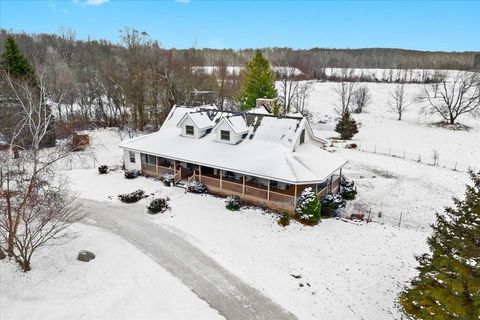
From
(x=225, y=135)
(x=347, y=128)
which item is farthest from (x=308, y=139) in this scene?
(x=347, y=128)

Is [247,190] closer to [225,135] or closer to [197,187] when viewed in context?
[197,187]

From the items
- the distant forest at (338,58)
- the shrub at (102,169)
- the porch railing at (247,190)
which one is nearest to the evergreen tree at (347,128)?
the porch railing at (247,190)

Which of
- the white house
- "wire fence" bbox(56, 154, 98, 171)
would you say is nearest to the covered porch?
the white house

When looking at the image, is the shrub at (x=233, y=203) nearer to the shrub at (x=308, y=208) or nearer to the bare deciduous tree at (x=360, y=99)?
the shrub at (x=308, y=208)


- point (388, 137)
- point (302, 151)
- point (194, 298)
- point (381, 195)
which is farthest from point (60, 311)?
point (388, 137)

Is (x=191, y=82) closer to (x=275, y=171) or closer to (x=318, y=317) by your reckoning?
(x=275, y=171)

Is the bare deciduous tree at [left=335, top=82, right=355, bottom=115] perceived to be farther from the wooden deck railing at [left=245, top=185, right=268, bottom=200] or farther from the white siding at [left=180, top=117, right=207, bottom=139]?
the wooden deck railing at [left=245, top=185, right=268, bottom=200]

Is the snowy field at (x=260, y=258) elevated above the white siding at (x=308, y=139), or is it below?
below
